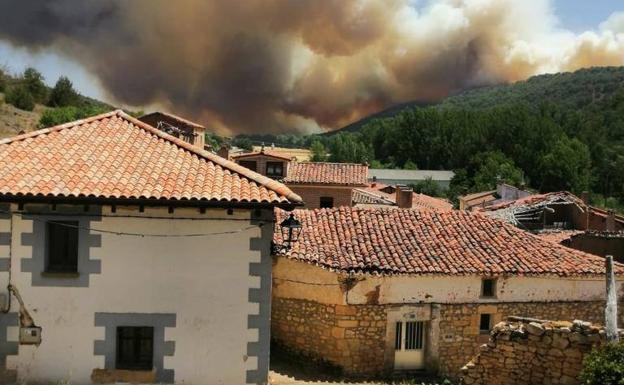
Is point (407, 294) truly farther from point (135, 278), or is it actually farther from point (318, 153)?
point (318, 153)

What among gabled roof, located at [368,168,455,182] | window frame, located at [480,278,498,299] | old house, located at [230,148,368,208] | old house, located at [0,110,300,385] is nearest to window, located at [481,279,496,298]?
window frame, located at [480,278,498,299]

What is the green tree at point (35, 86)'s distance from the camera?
69.4 metres

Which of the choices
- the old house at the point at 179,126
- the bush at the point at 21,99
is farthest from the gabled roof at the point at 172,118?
the bush at the point at 21,99

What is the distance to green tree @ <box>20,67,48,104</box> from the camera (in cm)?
6938

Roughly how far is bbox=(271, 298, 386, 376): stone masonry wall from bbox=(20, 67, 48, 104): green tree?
2383 inches

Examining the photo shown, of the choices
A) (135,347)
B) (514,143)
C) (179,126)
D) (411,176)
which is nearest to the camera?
(135,347)

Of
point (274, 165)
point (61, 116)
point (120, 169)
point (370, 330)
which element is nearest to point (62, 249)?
point (120, 169)

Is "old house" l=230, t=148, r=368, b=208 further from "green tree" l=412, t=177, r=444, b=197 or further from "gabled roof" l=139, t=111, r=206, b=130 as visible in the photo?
"green tree" l=412, t=177, r=444, b=197

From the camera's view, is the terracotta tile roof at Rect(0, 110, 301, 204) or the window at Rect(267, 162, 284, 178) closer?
the terracotta tile roof at Rect(0, 110, 301, 204)

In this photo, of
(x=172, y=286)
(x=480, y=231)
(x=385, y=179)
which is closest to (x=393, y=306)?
(x=480, y=231)

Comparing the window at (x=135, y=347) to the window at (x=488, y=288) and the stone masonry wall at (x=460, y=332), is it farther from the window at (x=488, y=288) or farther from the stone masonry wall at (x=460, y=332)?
the window at (x=488, y=288)

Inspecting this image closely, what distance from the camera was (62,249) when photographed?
1005 centimetres

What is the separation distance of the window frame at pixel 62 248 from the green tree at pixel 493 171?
74.2 meters

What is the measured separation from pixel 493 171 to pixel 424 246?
71.5 metres
